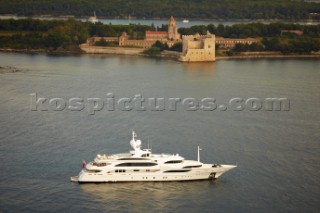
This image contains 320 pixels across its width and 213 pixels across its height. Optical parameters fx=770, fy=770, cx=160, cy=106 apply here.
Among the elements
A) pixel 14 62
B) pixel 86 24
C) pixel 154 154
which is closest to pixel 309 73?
pixel 14 62

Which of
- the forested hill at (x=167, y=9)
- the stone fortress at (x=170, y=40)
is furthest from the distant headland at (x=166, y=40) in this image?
the forested hill at (x=167, y=9)

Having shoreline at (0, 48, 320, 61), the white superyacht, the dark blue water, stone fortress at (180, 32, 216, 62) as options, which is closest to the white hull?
the white superyacht

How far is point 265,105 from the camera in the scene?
20.9 metres

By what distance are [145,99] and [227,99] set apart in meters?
2.32

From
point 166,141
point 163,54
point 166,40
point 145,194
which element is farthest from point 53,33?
point 145,194

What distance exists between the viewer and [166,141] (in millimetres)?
16344

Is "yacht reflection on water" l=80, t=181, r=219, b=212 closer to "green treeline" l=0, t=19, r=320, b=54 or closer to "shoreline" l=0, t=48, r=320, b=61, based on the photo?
"shoreline" l=0, t=48, r=320, b=61

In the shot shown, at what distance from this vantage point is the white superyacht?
1390 centimetres

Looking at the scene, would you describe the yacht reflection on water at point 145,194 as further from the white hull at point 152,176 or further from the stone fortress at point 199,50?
the stone fortress at point 199,50

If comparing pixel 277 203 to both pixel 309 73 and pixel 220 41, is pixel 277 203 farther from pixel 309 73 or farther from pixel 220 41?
pixel 220 41

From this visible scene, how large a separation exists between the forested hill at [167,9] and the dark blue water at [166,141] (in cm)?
3601

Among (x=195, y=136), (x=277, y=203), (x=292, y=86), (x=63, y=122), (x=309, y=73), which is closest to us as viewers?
(x=277, y=203)

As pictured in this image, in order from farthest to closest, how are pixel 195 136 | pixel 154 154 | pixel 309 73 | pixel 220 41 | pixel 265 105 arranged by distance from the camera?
pixel 220 41
pixel 309 73
pixel 265 105
pixel 195 136
pixel 154 154

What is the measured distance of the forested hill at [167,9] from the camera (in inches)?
2466
